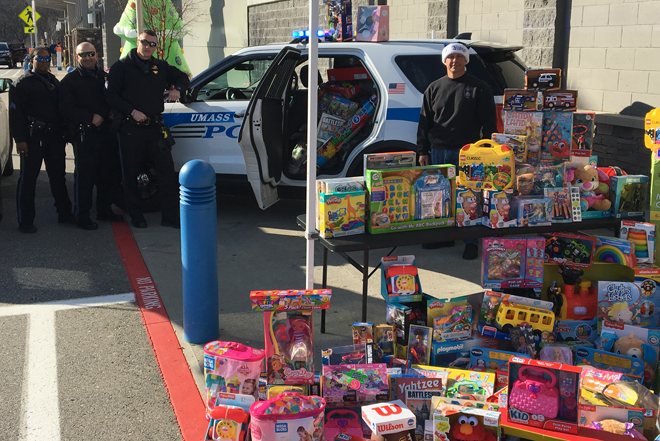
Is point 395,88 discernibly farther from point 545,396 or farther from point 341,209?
point 545,396

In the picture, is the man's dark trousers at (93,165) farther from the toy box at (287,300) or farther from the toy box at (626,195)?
the toy box at (626,195)

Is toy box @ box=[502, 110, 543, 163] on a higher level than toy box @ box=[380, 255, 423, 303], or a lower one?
higher

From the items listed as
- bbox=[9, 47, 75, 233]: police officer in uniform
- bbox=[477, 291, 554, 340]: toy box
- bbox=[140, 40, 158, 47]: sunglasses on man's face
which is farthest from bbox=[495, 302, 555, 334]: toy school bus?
bbox=[9, 47, 75, 233]: police officer in uniform

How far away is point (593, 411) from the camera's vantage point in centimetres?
330

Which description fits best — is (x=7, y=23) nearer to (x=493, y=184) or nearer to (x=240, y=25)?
(x=240, y=25)

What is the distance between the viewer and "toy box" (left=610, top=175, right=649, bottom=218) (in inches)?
173

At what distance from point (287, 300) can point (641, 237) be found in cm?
253

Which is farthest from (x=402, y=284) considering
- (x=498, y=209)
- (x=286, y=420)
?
(x=286, y=420)

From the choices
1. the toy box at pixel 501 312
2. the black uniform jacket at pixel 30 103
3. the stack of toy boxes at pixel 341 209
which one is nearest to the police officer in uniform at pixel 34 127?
the black uniform jacket at pixel 30 103

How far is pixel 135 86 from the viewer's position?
687cm

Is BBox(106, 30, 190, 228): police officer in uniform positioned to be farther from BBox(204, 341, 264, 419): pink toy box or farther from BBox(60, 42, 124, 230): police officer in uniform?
BBox(204, 341, 264, 419): pink toy box

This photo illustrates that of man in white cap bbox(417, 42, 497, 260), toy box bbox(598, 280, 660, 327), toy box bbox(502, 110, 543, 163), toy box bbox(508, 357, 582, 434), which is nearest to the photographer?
toy box bbox(508, 357, 582, 434)

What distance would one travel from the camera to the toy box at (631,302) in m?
3.96

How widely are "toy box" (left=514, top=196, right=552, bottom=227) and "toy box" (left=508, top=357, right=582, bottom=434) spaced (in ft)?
3.95
